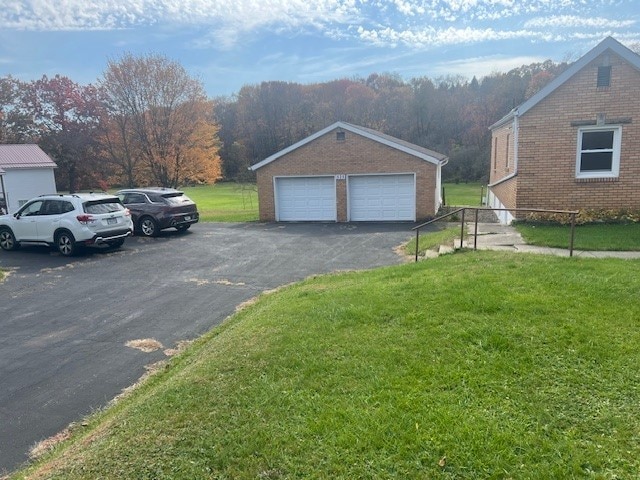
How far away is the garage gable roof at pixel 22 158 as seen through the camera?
28.2 m

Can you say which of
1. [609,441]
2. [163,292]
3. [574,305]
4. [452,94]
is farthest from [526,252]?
[452,94]

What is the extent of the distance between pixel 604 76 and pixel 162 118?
90.9ft

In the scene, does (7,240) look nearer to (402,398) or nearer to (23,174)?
(402,398)

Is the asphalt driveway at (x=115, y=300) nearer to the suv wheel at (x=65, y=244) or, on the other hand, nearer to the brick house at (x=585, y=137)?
the suv wheel at (x=65, y=244)

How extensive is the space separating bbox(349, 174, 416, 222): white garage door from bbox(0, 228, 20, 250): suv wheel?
12896 millimetres

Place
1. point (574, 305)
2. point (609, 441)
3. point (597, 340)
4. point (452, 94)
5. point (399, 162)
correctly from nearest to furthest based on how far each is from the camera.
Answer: point (609, 441), point (597, 340), point (574, 305), point (399, 162), point (452, 94)

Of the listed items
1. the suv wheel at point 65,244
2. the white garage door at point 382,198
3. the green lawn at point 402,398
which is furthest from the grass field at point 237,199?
the green lawn at point 402,398

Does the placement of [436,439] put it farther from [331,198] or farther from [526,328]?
[331,198]

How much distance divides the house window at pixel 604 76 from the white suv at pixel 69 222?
1442 cm

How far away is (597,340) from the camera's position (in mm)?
4664

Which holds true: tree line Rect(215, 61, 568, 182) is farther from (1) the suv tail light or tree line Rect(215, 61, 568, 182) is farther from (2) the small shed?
(1) the suv tail light

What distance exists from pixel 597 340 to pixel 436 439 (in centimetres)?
239

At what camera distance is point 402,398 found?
12.6 feet

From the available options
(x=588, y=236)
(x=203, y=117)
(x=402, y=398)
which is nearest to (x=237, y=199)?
(x=203, y=117)
